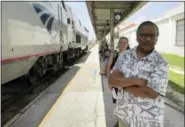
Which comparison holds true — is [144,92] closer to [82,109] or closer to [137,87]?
[137,87]

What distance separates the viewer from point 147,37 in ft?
9.80

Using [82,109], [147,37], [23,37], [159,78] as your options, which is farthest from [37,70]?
[159,78]

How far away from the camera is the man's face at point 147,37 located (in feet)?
9.77

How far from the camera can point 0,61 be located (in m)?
5.46

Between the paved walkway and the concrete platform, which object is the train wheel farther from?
the paved walkway

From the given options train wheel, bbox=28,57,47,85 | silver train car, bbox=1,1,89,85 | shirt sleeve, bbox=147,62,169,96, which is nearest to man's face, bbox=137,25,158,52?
shirt sleeve, bbox=147,62,169,96

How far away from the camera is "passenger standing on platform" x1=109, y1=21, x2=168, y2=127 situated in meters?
2.89

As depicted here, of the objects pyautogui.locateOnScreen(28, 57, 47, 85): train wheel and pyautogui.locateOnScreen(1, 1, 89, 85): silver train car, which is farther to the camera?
pyautogui.locateOnScreen(28, 57, 47, 85): train wheel

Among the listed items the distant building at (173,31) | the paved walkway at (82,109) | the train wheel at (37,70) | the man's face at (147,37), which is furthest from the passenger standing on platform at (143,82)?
the distant building at (173,31)

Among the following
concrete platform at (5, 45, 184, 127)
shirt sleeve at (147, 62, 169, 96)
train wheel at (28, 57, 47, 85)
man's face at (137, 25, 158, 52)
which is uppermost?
man's face at (137, 25, 158, 52)

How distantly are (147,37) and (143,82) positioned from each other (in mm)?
401

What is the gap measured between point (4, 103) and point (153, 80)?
19.1 feet

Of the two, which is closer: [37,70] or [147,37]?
[147,37]

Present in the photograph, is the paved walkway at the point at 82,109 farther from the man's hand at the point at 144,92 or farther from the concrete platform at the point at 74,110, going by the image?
the man's hand at the point at 144,92
